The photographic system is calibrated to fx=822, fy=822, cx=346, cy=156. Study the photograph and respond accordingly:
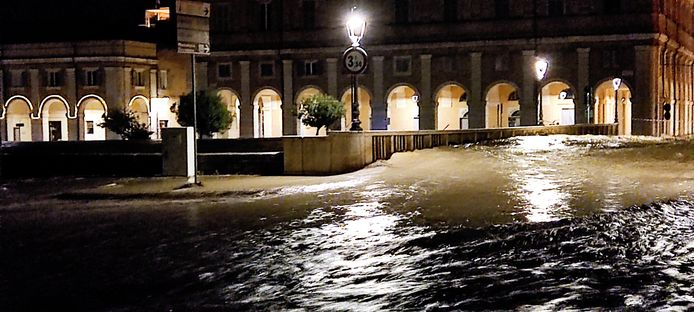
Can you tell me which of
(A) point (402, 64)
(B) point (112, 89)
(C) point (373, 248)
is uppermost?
(A) point (402, 64)

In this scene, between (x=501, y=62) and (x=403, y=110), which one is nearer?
(x=501, y=62)

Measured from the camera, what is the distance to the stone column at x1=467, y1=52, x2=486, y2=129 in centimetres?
5166

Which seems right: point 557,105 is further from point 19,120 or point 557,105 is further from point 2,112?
point 2,112

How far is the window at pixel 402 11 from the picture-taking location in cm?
5338

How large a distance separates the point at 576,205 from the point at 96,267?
250 inches

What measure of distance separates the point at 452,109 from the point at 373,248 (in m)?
47.6

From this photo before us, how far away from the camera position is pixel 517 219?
10.1 meters

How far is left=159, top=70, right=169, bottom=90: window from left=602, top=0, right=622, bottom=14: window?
3057 cm

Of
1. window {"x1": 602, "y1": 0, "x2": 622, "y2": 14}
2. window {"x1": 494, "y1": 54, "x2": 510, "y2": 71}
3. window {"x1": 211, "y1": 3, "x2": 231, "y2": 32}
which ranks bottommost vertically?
window {"x1": 494, "y1": 54, "x2": 510, "y2": 71}

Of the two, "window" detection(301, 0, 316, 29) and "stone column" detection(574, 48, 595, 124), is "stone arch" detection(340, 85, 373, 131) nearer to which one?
"window" detection(301, 0, 316, 29)

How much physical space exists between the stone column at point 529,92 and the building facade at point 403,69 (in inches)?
2.5

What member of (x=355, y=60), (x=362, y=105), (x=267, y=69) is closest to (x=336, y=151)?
(x=355, y=60)

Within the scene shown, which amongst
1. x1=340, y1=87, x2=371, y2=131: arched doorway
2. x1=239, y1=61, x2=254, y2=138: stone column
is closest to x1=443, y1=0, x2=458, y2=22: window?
x1=340, y1=87, x2=371, y2=131: arched doorway

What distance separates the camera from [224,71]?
5741 centimetres
